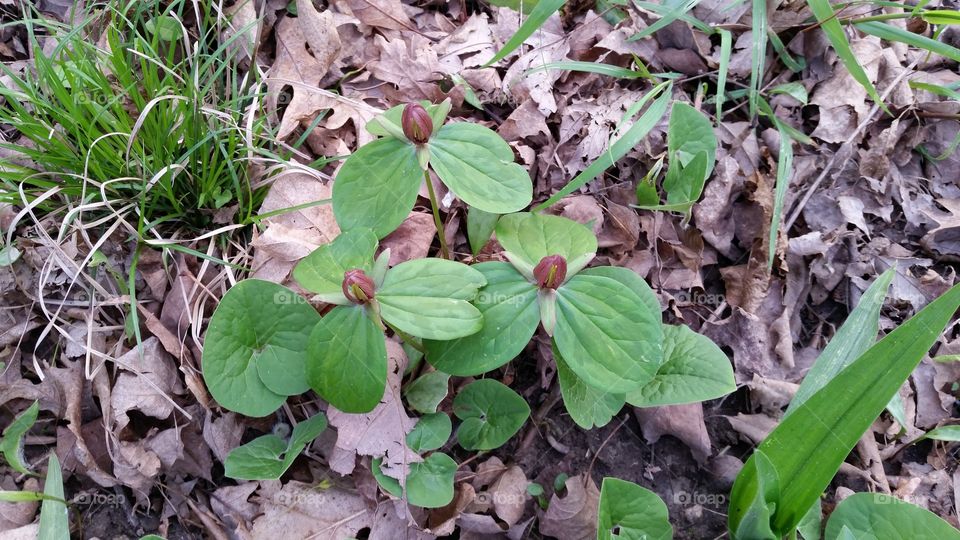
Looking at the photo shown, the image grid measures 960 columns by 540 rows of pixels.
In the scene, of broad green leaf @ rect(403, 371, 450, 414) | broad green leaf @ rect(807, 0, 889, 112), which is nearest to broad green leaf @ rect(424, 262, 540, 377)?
broad green leaf @ rect(403, 371, 450, 414)

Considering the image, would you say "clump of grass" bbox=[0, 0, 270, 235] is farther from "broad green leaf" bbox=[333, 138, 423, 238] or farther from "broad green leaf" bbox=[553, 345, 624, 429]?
"broad green leaf" bbox=[553, 345, 624, 429]

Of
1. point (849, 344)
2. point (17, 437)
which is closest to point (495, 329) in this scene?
point (849, 344)

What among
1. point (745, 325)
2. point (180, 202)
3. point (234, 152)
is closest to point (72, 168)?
point (180, 202)

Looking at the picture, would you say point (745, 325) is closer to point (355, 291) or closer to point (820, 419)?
point (820, 419)

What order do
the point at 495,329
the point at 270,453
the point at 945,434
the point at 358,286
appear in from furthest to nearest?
the point at 945,434 → the point at 270,453 → the point at 495,329 → the point at 358,286

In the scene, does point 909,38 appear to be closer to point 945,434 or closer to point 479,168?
point 945,434
